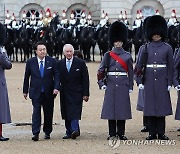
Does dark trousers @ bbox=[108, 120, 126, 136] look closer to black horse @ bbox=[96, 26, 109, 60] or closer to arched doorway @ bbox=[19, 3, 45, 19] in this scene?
black horse @ bbox=[96, 26, 109, 60]

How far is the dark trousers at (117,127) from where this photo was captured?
9.77 metres

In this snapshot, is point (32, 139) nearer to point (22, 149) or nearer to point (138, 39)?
point (22, 149)

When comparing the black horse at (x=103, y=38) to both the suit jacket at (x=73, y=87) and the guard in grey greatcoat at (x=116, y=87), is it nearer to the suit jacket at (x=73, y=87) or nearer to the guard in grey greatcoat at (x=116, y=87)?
the suit jacket at (x=73, y=87)

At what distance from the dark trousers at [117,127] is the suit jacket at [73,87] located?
1.69 feet

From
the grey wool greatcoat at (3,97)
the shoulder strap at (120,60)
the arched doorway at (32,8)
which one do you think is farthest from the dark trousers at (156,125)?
the arched doorway at (32,8)

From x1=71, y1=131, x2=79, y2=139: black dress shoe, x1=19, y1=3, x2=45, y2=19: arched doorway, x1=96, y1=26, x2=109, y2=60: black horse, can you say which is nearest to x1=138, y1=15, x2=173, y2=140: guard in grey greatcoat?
x1=71, y1=131, x2=79, y2=139: black dress shoe

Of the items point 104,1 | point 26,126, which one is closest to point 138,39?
point 104,1

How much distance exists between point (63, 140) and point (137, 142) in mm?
1028

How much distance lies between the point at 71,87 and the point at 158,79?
1240 millimetres

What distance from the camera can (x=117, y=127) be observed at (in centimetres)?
985

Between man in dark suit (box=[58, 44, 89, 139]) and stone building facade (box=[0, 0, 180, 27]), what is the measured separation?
2376 cm

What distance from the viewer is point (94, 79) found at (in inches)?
759

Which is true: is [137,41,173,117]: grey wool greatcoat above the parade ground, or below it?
above

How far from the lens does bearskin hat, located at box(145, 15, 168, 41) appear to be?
991cm
